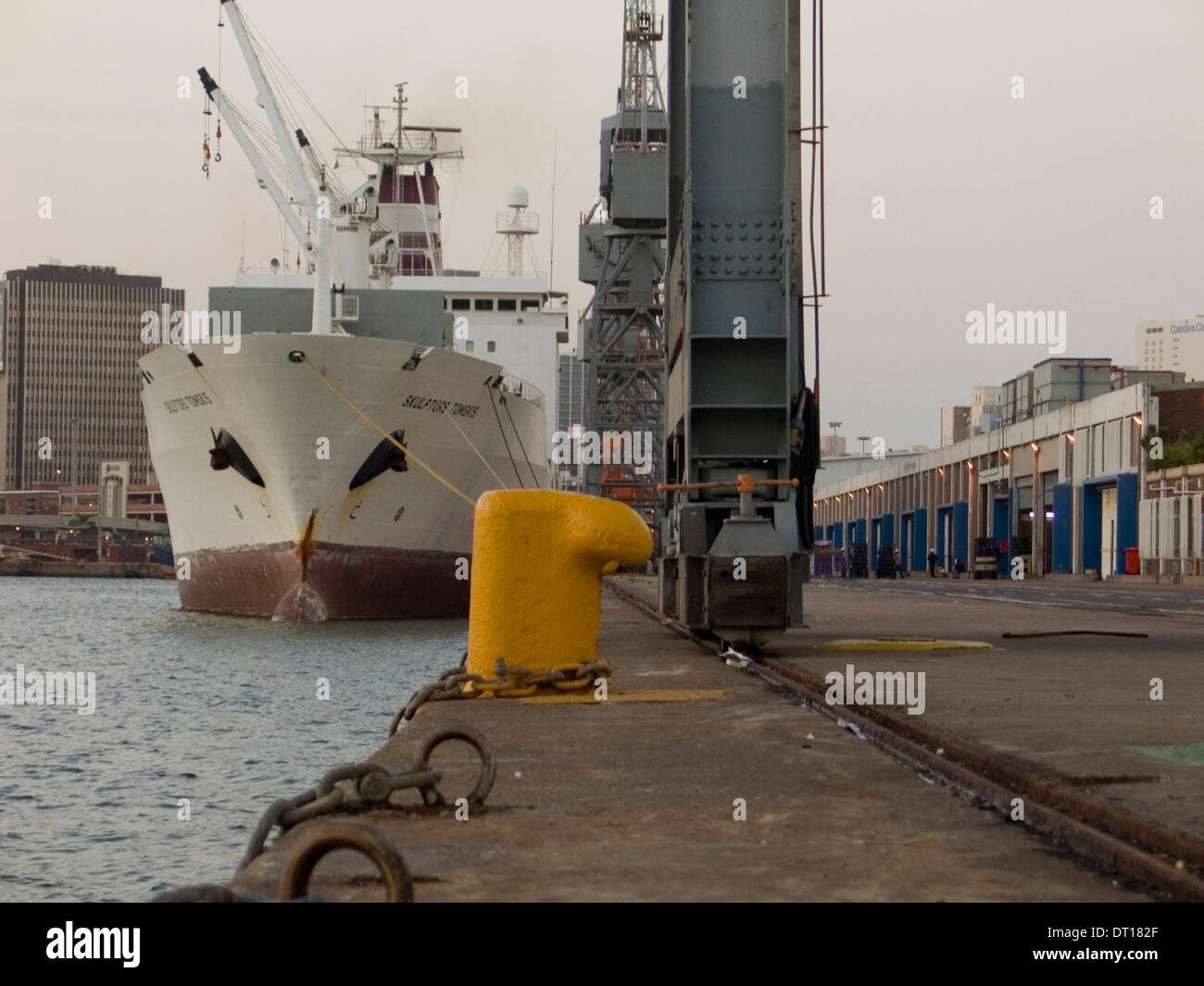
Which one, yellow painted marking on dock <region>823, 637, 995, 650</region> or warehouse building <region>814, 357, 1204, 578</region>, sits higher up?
warehouse building <region>814, 357, 1204, 578</region>

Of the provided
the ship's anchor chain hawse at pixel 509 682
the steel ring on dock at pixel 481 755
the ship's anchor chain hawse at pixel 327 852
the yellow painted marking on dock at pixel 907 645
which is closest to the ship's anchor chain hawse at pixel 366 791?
the steel ring on dock at pixel 481 755

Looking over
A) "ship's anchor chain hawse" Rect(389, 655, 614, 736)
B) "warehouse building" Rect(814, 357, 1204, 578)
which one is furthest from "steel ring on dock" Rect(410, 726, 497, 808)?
"warehouse building" Rect(814, 357, 1204, 578)

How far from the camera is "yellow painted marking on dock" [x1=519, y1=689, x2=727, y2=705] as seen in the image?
26.1 ft

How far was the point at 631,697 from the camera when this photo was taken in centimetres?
818

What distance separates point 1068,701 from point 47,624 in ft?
120

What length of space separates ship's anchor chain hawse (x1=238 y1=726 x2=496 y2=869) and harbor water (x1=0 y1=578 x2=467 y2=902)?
11.3ft

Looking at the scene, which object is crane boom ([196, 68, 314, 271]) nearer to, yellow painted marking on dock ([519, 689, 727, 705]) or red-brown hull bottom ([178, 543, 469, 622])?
red-brown hull bottom ([178, 543, 469, 622])

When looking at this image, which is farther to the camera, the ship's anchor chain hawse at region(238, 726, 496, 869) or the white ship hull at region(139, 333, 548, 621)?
the white ship hull at region(139, 333, 548, 621)

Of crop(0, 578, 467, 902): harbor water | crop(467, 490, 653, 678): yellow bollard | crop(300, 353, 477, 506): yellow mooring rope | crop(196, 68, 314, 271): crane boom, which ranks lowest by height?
crop(0, 578, 467, 902): harbor water

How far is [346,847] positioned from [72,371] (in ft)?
602

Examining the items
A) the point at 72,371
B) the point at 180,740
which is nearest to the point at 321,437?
the point at 180,740

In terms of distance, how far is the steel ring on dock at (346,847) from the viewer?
9.66 feet

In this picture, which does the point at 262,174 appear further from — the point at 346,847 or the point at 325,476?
the point at 346,847
